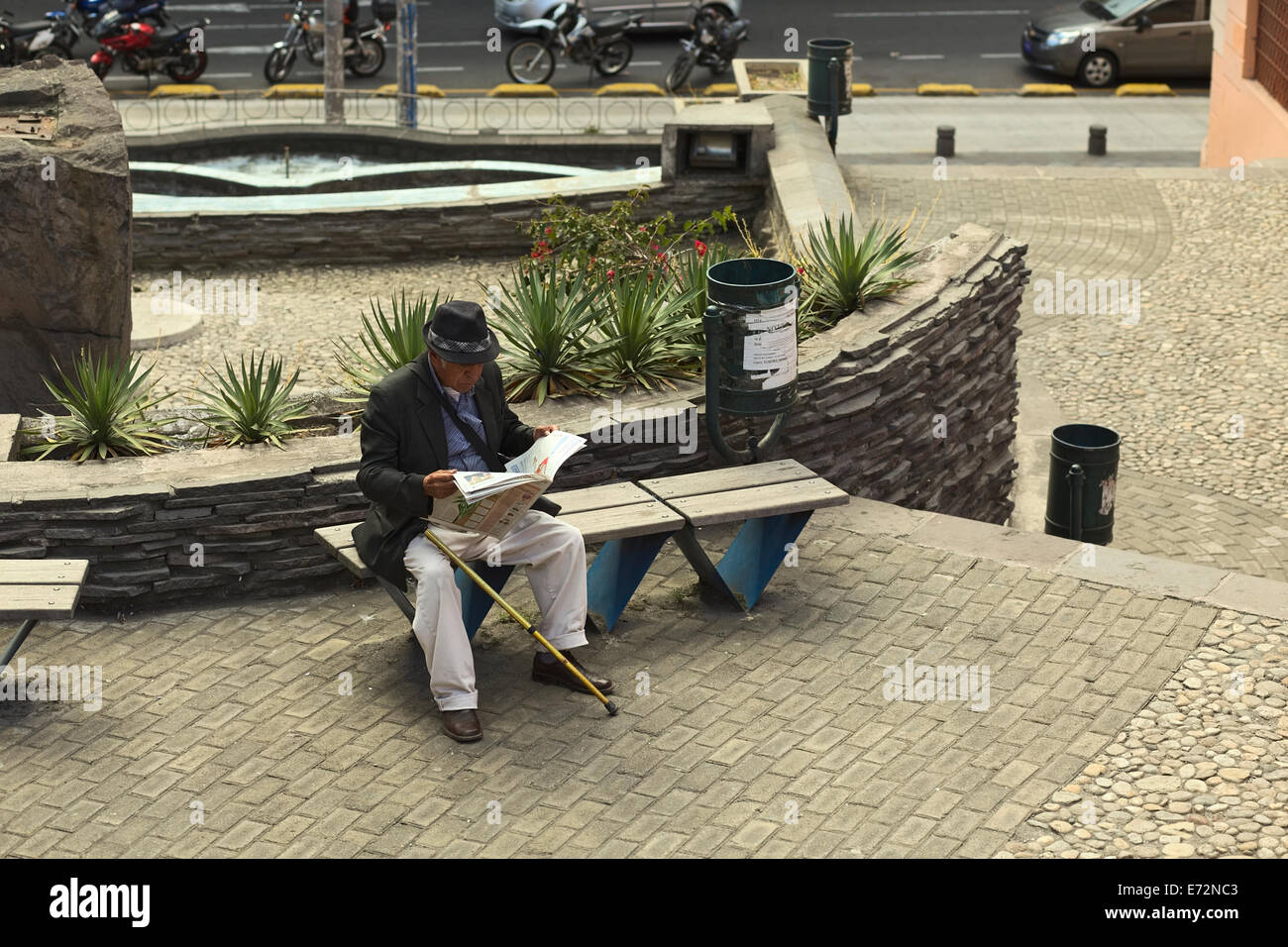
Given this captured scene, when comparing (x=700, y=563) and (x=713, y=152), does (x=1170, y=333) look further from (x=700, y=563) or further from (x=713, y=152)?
(x=700, y=563)

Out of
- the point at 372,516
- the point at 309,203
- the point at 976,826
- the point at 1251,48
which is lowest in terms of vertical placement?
the point at 976,826

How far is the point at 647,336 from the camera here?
8.03 meters

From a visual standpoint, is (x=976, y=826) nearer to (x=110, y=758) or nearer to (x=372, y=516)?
(x=372, y=516)

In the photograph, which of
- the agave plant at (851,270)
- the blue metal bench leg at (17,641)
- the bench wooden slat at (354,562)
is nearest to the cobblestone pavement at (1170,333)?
the agave plant at (851,270)

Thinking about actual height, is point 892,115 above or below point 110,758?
above

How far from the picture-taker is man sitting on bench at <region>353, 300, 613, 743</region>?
20.2 feet

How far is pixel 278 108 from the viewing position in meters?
21.8

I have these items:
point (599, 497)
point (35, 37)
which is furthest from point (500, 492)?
point (35, 37)

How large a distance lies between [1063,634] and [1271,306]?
22.7 ft

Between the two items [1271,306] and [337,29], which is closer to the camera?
[1271,306]

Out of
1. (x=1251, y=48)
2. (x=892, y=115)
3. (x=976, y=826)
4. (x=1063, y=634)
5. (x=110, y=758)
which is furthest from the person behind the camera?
(x=892, y=115)

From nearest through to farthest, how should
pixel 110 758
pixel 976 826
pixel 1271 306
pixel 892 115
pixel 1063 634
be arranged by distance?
pixel 976 826
pixel 110 758
pixel 1063 634
pixel 1271 306
pixel 892 115

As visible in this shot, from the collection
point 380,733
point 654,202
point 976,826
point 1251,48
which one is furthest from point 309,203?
point 1251,48

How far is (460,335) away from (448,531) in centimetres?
75
